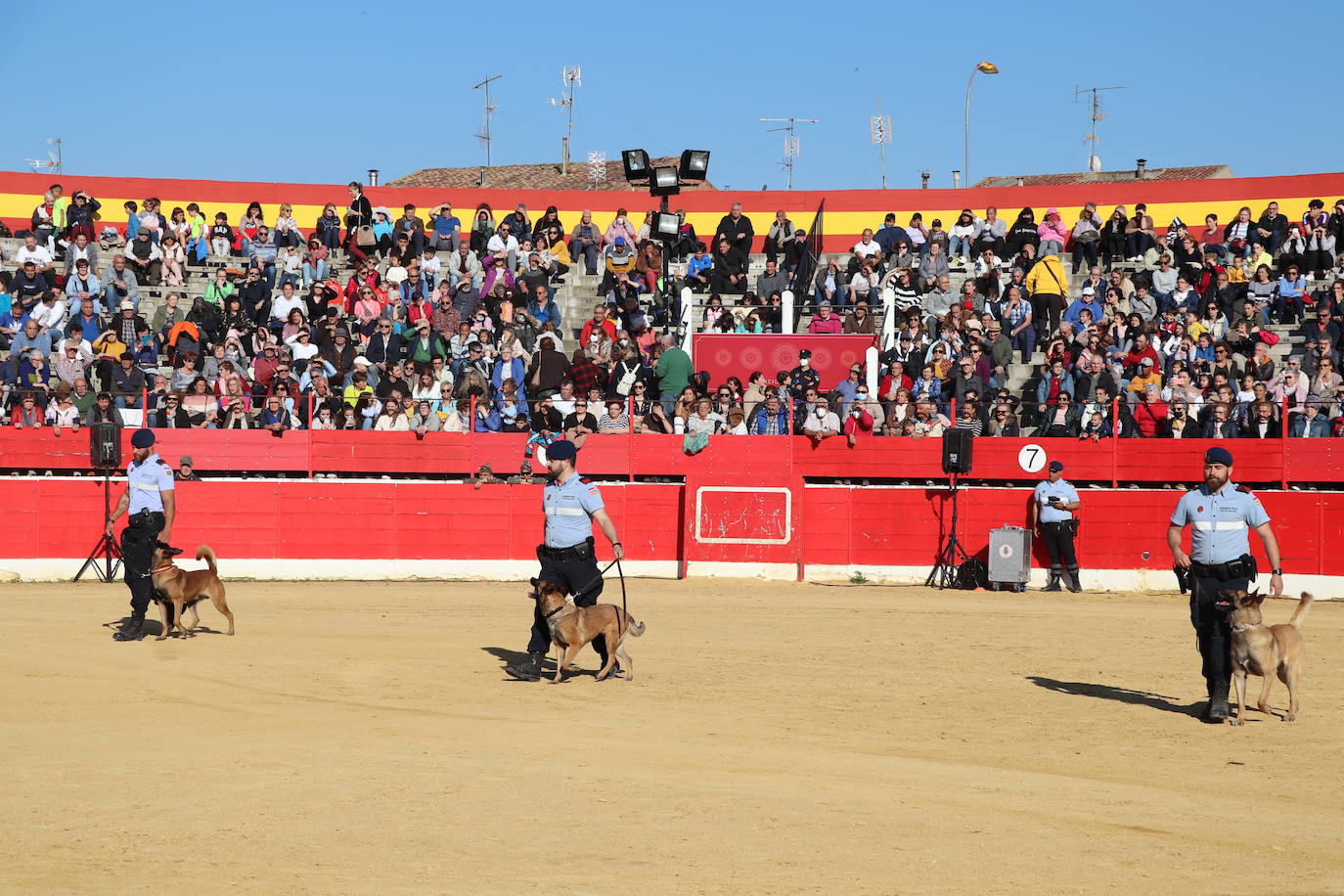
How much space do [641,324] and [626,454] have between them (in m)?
3.91

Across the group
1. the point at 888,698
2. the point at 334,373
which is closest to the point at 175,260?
the point at 334,373

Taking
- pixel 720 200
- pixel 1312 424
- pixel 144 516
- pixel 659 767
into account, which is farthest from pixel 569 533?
pixel 720 200

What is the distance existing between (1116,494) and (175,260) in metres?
16.9

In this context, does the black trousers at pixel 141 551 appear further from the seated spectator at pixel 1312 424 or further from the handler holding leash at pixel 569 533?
the seated spectator at pixel 1312 424

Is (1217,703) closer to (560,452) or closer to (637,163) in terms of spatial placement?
(560,452)

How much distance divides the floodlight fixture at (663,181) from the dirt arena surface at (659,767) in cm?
1406

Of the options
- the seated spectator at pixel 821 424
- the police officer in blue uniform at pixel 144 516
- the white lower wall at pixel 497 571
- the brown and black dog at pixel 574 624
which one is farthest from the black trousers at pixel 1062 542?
the police officer in blue uniform at pixel 144 516

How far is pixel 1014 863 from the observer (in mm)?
6762

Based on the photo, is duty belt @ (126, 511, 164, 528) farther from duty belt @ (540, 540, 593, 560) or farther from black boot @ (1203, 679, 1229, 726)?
black boot @ (1203, 679, 1229, 726)

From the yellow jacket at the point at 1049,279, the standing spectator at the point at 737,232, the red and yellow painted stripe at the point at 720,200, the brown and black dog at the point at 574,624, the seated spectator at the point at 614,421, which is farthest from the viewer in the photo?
the red and yellow painted stripe at the point at 720,200

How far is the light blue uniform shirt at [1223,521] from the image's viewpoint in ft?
34.5

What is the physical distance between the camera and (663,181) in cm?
2747

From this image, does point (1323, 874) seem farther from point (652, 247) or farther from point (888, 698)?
point (652, 247)

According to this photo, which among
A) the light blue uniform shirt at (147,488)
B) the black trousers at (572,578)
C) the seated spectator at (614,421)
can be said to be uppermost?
the seated spectator at (614,421)
